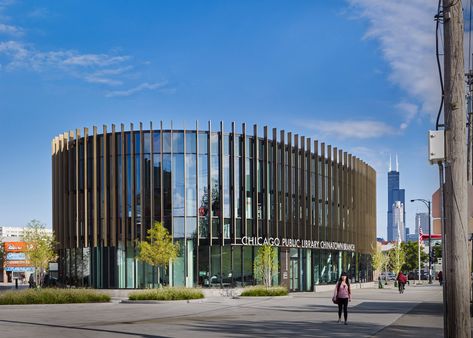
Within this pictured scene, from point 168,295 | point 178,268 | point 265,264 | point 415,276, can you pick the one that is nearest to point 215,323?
point 168,295

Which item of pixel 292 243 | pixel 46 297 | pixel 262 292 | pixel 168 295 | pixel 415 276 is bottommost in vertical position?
pixel 415 276

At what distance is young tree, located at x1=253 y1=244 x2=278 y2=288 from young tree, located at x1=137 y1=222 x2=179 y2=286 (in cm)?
622

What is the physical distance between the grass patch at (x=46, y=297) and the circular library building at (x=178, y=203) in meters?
12.8

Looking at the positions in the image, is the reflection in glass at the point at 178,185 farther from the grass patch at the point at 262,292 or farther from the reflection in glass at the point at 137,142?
the grass patch at the point at 262,292

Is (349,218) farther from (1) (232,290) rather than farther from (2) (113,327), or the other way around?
(2) (113,327)

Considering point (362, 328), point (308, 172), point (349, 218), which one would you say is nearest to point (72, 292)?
Result: point (362, 328)

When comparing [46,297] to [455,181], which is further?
[46,297]

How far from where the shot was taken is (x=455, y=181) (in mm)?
9844

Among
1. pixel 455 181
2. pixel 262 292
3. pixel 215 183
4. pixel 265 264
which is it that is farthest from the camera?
pixel 215 183

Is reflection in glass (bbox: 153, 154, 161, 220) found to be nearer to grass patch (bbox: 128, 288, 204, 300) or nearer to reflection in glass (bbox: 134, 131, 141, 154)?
reflection in glass (bbox: 134, 131, 141, 154)

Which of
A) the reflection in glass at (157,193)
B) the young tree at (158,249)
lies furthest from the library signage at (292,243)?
the reflection in glass at (157,193)

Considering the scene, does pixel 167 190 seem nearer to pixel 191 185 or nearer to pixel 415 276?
pixel 191 185

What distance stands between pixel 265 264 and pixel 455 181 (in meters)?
40.2

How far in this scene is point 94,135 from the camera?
51781mm
